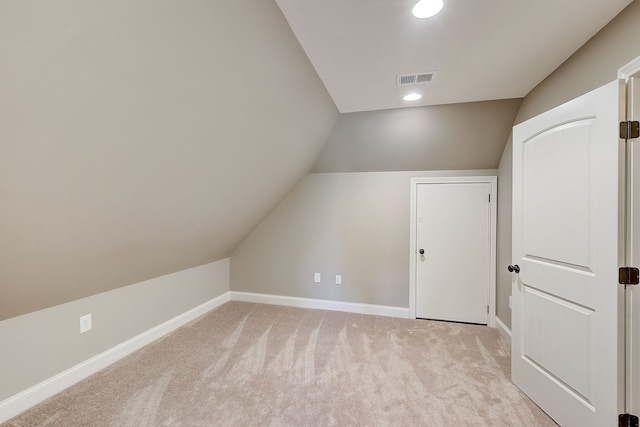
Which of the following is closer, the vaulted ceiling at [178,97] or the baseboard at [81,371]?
the vaulted ceiling at [178,97]

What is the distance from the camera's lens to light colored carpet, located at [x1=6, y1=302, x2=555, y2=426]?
1740mm

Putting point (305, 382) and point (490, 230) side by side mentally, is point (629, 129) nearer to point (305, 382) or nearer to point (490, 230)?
point (490, 230)

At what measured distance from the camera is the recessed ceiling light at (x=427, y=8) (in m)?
1.33

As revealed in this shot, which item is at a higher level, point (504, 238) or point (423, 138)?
point (423, 138)

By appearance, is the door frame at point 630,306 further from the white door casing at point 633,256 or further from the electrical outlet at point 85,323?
the electrical outlet at point 85,323

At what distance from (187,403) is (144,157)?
170 centimetres

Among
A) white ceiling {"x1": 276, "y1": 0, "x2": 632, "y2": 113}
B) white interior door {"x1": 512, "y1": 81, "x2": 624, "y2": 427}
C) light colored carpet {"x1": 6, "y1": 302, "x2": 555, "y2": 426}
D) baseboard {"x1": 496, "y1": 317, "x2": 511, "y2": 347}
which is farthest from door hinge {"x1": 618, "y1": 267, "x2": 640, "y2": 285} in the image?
baseboard {"x1": 496, "y1": 317, "x2": 511, "y2": 347}

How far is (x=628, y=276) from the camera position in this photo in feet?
4.52

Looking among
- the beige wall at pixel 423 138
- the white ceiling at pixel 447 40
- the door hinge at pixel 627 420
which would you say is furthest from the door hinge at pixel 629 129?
the door hinge at pixel 627 420

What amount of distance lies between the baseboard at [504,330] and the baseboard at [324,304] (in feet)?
3.26

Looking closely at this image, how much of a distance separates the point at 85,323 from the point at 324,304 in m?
2.50

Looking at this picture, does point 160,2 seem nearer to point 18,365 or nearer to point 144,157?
point 144,157

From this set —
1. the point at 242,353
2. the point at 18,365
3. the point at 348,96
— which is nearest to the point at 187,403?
the point at 242,353

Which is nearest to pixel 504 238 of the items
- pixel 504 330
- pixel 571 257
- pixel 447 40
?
pixel 504 330
